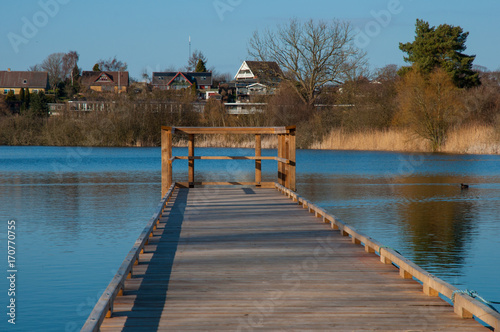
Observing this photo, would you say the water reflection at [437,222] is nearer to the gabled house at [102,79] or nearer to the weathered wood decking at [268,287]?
the weathered wood decking at [268,287]

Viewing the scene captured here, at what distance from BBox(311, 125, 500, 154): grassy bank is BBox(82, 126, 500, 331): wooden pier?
25111 mm

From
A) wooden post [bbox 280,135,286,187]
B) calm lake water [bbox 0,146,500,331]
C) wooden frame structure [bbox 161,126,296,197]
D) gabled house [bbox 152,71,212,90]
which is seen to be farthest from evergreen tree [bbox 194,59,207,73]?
wooden frame structure [bbox 161,126,296,197]

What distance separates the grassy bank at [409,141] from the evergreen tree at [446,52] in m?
7.96

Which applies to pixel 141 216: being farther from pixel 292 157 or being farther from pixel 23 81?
pixel 23 81

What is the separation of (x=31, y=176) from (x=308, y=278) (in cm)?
1865

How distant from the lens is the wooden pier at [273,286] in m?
3.97

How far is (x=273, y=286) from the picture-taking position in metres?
4.89

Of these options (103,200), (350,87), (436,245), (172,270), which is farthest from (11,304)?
(350,87)

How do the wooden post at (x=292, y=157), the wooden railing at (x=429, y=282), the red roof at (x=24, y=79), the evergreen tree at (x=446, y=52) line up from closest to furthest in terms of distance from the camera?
the wooden railing at (x=429, y=282) → the wooden post at (x=292, y=157) → the evergreen tree at (x=446, y=52) → the red roof at (x=24, y=79)

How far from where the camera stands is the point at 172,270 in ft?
17.6

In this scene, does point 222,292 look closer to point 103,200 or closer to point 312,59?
point 103,200

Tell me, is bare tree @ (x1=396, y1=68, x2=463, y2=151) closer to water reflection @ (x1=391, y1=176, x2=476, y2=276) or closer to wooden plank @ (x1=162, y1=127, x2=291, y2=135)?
water reflection @ (x1=391, y1=176, x2=476, y2=276)

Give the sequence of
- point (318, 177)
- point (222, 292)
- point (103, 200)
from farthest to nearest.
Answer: point (318, 177) < point (103, 200) < point (222, 292)

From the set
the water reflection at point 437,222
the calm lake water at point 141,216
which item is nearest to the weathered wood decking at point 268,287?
the calm lake water at point 141,216
